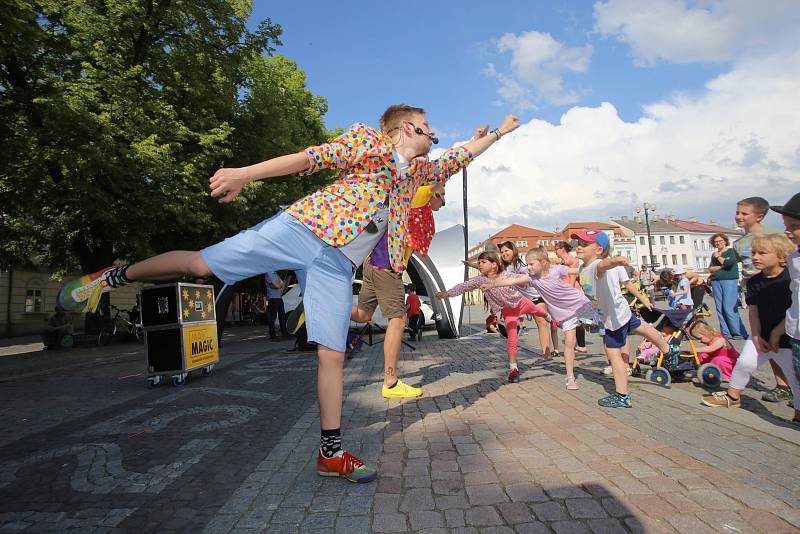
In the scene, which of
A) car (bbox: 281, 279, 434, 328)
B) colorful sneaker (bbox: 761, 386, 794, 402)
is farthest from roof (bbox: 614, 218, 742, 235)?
colorful sneaker (bbox: 761, 386, 794, 402)

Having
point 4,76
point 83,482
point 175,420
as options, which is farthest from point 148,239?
point 83,482

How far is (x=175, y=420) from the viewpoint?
14.5 ft

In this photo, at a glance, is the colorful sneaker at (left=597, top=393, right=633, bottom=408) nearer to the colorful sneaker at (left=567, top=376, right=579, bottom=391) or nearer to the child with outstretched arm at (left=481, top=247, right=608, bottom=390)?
the colorful sneaker at (left=567, top=376, right=579, bottom=391)

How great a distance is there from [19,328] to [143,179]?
17856 millimetres

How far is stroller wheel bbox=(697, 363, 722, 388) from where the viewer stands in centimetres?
543

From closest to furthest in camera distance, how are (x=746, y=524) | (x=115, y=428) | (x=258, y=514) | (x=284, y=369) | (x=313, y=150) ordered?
(x=746, y=524) < (x=258, y=514) < (x=313, y=150) < (x=115, y=428) < (x=284, y=369)

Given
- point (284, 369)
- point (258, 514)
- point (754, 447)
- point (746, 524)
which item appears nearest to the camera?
point (746, 524)

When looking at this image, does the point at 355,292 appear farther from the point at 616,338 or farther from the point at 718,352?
the point at 616,338

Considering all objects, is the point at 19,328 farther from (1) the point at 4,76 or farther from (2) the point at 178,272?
(2) the point at 178,272

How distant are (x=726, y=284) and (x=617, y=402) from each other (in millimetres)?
5284

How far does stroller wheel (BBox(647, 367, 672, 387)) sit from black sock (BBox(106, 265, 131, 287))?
525 centimetres

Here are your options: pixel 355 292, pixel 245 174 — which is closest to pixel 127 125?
pixel 355 292

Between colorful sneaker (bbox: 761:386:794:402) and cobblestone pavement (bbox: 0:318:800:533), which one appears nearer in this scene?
cobblestone pavement (bbox: 0:318:800:533)

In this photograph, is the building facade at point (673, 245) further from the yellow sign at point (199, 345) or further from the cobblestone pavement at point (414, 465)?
the cobblestone pavement at point (414, 465)
